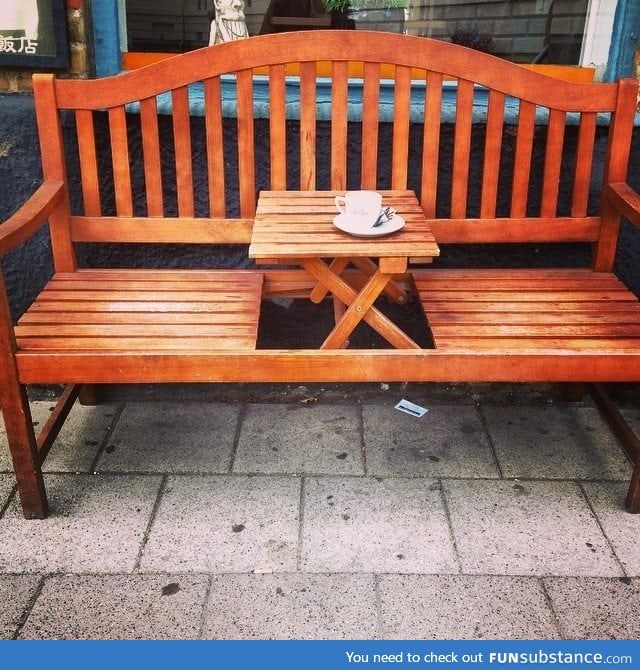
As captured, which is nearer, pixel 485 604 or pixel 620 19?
pixel 485 604

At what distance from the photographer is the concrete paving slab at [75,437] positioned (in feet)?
9.68

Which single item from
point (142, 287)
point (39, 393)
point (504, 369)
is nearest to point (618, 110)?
point (504, 369)

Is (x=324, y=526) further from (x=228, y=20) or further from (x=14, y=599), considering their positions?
(x=228, y=20)

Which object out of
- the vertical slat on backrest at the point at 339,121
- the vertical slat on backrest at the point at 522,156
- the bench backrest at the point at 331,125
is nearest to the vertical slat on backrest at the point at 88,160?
the bench backrest at the point at 331,125

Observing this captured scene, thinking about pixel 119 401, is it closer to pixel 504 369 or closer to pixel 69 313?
pixel 69 313

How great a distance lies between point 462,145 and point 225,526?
165 cm

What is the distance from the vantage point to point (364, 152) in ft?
9.82

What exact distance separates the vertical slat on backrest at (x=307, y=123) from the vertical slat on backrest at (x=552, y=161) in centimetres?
90

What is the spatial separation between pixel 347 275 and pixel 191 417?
89cm

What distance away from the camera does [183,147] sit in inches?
117

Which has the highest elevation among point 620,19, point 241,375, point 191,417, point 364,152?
point 620,19

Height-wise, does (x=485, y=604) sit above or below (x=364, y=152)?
below

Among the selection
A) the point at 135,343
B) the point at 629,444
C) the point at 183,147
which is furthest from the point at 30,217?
the point at 629,444

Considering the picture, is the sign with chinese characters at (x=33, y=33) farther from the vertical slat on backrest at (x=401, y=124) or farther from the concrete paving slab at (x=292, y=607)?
the concrete paving slab at (x=292, y=607)
